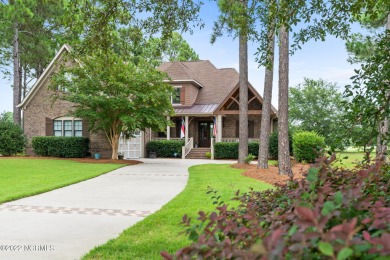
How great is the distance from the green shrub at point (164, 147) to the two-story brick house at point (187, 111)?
49cm

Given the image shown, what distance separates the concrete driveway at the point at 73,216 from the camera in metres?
4.83

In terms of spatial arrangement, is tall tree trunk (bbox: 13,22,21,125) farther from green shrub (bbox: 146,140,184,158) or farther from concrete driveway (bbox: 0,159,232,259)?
concrete driveway (bbox: 0,159,232,259)

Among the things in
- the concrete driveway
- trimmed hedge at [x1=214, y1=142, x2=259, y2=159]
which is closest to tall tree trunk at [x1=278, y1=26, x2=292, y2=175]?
the concrete driveway

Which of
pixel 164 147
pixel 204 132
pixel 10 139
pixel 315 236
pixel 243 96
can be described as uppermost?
pixel 243 96

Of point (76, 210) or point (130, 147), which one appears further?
point (130, 147)

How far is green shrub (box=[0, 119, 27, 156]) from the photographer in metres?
23.5

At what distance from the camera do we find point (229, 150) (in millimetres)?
25422

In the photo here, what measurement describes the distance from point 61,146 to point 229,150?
35.9 feet

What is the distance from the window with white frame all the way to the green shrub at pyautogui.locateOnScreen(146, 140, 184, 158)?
5.23 meters

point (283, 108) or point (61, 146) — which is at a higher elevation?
point (283, 108)

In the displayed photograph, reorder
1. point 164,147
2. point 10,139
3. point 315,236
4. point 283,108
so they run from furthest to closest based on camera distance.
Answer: point 164,147 < point 10,139 < point 283,108 < point 315,236

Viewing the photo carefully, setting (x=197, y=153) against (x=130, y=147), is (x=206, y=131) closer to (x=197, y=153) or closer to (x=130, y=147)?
(x=197, y=153)

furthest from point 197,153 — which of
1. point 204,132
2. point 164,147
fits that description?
point 204,132

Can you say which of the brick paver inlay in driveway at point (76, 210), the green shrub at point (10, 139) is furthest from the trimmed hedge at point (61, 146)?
the brick paver inlay in driveway at point (76, 210)
